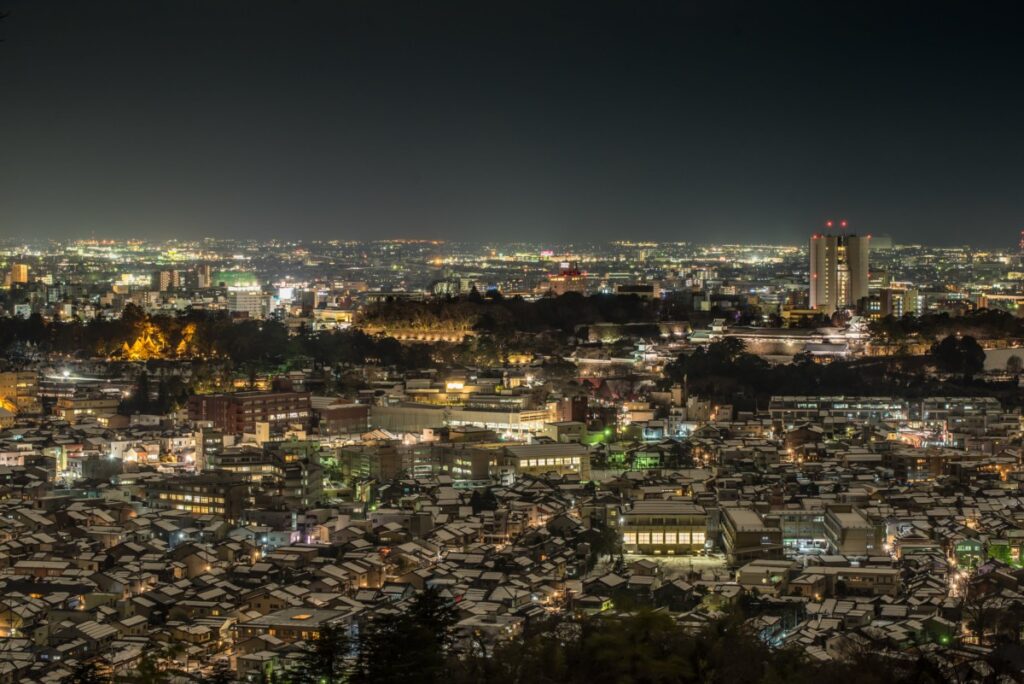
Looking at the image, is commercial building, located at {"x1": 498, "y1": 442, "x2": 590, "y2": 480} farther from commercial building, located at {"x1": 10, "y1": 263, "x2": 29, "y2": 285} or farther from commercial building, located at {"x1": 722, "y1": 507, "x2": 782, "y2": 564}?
commercial building, located at {"x1": 10, "y1": 263, "x2": 29, "y2": 285}

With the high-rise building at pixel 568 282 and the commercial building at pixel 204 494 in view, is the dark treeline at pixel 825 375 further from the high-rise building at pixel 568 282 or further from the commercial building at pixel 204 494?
the high-rise building at pixel 568 282

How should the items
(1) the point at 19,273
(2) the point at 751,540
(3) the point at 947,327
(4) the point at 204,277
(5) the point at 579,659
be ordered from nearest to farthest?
1. (5) the point at 579,659
2. (2) the point at 751,540
3. (3) the point at 947,327
4. (1) the point at 19,273
5. (4) the point at 204,277

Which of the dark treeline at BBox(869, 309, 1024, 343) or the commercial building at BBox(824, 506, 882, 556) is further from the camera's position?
the dark treeline at BBox(869, 309, 1024, 343)

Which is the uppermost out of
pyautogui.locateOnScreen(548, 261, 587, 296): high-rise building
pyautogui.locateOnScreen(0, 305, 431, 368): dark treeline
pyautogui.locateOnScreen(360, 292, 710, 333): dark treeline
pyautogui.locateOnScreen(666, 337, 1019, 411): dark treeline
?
pyautogui.locateOnScreen(548, 261, 587, 296): high-rise building

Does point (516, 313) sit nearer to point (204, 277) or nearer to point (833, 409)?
point (833, 409)

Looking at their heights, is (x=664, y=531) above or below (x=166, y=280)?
below

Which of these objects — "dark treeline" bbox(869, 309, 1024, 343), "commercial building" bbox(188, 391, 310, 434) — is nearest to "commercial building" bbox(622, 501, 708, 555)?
"commercial building" bbox(188, 391, 310, 434)

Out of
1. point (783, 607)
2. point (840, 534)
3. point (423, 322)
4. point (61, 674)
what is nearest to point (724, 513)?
point (840, 534)

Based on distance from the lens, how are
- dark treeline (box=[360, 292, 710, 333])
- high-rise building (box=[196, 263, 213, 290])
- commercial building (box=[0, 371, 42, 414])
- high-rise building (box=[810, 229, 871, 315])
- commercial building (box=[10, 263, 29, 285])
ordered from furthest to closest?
1. high-rise building (box=[196, 263, 213, 290])
2. commercial building (box=[10, 263, 29, 285])
3. high-rise building (box=[810, 229, 871, 315])
4. dark treeline (box=[360, 292, 710, 333])
5. commercial building (box=[0, 371, 42, 414])

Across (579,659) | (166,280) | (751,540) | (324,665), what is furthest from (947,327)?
(166,280)

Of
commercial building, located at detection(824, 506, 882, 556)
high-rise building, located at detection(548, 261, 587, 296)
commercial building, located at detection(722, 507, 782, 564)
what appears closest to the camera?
commercial building, located at detection(722, 507, 782, 564)
